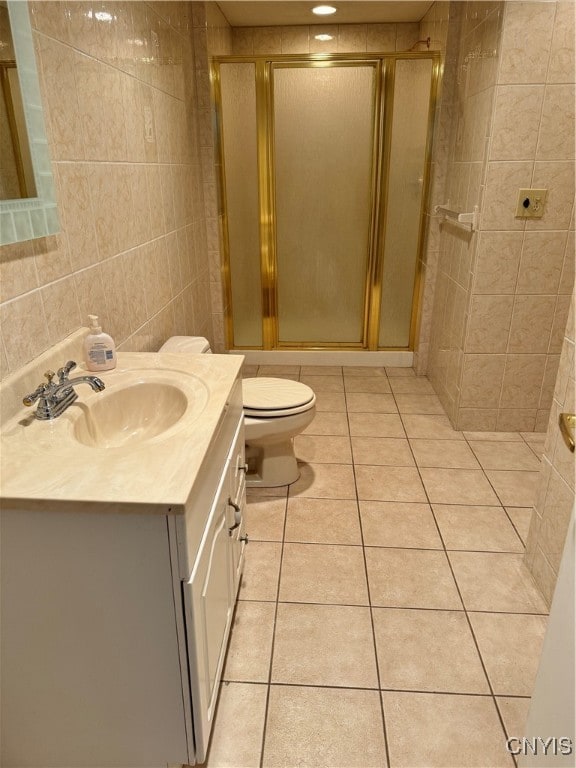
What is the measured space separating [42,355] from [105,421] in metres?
0.22

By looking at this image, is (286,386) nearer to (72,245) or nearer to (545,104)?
(72,245)

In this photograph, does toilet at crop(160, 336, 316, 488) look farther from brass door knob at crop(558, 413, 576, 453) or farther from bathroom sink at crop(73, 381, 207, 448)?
brass door knob at crop(558, 413, 576, 453)

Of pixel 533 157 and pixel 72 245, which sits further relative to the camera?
pixel 533 157

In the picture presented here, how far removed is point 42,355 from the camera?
1256 mm

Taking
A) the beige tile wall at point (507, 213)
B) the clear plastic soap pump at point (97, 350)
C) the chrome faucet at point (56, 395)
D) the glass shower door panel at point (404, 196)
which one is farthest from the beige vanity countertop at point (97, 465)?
the glass shower door panel at point (404, 196)

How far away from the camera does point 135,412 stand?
4.40 ft

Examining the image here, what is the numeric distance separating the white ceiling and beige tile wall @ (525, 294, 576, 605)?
8.41ft

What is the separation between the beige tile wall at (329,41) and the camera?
343cm

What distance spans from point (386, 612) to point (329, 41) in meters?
3.60

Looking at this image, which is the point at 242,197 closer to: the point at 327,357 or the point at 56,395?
the point at 327,357

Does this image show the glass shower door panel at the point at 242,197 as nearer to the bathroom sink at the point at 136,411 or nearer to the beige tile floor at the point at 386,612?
the beige tile floor at the point at 386,612

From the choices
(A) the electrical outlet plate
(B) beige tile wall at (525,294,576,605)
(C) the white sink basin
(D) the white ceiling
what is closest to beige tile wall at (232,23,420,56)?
(D) the white ceiling

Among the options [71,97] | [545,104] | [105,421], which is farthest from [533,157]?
[105,421]

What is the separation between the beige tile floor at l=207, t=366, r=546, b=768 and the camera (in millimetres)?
1250
